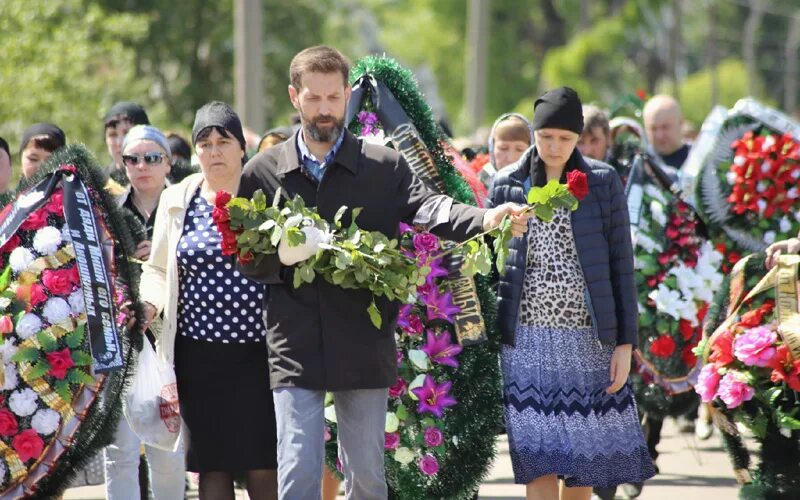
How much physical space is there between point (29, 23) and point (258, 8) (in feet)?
10.6

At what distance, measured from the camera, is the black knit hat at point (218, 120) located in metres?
6.42

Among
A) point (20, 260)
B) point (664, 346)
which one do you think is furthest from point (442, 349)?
point (664, 346)

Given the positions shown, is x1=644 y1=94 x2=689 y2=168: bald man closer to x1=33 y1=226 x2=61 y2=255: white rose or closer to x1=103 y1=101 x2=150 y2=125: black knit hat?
x1=103 y1=101 x2=150 y2=125: black knit hat

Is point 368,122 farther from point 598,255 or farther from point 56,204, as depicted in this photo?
point 56,204

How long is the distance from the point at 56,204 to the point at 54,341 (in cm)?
64

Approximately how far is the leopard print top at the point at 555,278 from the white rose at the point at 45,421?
2.20 m

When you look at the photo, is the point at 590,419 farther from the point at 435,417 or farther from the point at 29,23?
the point at 29,23

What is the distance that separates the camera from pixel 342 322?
578 cm

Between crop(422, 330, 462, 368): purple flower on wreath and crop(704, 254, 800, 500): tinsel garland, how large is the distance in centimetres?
129

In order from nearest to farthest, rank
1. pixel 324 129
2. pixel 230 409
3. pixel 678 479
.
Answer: pixel 324 129 → pixel 230 409 → pixel 678 479

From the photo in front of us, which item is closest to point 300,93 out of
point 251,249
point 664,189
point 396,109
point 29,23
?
point 251,249

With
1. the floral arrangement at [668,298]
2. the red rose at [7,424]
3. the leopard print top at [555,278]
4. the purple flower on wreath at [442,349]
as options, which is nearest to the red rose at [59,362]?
the red rose at [7,424]

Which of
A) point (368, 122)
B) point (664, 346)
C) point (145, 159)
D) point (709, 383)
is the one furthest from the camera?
point (664, 346)

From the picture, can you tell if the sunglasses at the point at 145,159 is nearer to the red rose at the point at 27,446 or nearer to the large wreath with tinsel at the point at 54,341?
the large wreath with tinsel at the point at 54,341
